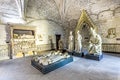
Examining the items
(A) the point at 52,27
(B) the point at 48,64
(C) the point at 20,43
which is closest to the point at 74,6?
(A) the point at 52,27

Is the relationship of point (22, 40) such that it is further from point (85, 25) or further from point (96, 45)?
point (85, 25)

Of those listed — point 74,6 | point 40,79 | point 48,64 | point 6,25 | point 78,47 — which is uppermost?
point 74,6

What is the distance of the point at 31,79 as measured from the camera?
3332 millimetres

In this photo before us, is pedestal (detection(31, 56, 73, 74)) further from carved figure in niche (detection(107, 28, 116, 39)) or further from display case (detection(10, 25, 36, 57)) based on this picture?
carved figure in niche (detection(107, 28, 116, 39))

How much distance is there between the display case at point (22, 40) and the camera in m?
6.51

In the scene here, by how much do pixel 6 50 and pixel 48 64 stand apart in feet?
12.3

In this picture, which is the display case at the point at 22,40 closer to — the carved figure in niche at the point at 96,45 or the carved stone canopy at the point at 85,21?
the carved stone canopy at the point at 85,21

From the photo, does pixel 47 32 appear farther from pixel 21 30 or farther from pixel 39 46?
pixel 21 30

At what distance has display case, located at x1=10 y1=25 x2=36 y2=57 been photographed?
→ 21.4 ft

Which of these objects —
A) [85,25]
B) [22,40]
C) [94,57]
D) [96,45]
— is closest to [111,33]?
[85,25]

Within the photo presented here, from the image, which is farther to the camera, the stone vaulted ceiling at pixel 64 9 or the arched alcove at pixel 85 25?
the arched alcove at pixel 85 25

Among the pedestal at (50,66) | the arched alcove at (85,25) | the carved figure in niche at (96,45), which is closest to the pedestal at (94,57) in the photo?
the carved figure in niche at (96,45)

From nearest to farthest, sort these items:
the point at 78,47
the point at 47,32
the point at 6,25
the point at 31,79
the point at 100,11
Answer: the point at 31,79
the point at 6,25
the point at 78,47
the point at 100,11
the point at 47,32

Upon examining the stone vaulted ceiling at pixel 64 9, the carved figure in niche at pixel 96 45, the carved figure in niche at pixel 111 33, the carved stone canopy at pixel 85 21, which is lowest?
the carved figure in niche at pixel 96 45
